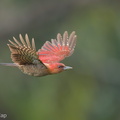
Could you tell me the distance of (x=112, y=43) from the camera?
1652cm

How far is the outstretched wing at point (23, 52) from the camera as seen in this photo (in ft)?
24.8

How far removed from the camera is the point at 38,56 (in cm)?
772

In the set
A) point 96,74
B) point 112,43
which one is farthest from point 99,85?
point 112,43

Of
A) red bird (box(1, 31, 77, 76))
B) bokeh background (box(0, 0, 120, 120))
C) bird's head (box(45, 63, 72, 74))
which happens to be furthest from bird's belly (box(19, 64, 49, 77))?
bokeh background (box(0, 0, 120, 120))

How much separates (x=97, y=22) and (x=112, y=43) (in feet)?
5.35

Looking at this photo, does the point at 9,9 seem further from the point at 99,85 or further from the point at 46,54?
the point at 46,54

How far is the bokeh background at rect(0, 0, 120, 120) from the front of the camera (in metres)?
15.1

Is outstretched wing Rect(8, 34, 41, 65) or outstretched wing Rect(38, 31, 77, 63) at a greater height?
outstretched wing Rect(8, 34, 41, 65)

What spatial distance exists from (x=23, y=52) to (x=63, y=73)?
8161 mm

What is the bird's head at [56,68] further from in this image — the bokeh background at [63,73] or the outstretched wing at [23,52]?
the bokeh background at [63,73]

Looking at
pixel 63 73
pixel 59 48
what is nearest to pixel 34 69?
pixel 59 48

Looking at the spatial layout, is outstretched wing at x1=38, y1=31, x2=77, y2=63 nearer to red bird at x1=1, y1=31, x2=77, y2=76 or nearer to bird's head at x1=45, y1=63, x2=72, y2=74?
red bird at x1=1, y1=31, x2=77, y2=76

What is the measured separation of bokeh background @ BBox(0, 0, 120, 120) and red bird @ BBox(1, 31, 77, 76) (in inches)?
219

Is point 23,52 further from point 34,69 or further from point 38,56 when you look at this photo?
point 34,69
